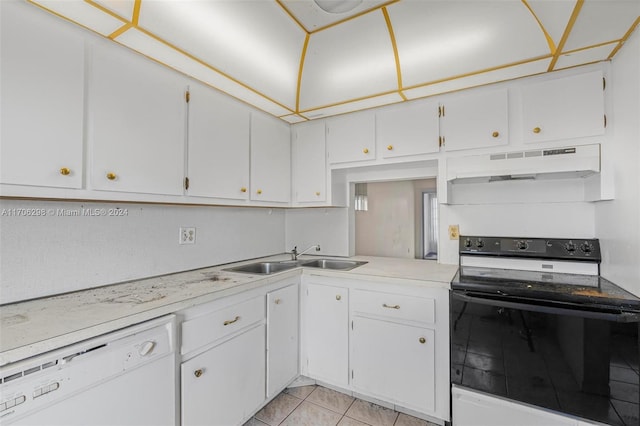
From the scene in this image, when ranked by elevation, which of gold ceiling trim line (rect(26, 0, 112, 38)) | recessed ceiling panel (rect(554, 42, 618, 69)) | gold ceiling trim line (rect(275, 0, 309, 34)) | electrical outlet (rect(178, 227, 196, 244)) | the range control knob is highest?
gold ceiling trim line (rect(275, 0, 309, 34))

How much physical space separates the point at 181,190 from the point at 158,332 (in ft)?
2.73

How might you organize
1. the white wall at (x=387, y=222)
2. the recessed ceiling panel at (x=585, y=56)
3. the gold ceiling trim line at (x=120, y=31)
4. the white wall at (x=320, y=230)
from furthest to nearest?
1. the white wall at (x=320, y=230)
2. the white wall at (x=387, y=222)
3. the recessed ceiling panel at (x=585, y=56)
4. the gold ceiling trim line at (x=120, y=31)

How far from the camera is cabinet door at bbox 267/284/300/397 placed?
1.87m

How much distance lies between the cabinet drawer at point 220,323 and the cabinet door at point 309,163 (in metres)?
1.10

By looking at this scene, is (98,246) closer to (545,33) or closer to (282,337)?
(282,337)

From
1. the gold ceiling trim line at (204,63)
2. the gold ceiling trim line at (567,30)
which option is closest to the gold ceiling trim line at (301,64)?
the gold ceiling trim line at (204,63)

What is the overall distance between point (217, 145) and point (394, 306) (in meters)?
1.61

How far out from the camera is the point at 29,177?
44.1 inches

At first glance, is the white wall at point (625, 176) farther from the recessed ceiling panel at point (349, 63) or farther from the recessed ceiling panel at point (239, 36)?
the recessed ceiling panel at point (239, 36)

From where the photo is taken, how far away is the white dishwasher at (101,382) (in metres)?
0.86

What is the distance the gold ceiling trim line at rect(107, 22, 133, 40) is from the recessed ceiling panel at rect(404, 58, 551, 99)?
165cm

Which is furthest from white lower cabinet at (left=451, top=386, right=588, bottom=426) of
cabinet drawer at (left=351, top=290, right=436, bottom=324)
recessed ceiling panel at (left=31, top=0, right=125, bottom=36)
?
recessed ceiling panel at (left=31, top=0, right=125, bottom=36)

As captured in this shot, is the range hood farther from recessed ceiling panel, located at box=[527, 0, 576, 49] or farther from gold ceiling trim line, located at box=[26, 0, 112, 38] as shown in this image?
gold ceiling trim line, located at box=[26, 0, 112, 38]

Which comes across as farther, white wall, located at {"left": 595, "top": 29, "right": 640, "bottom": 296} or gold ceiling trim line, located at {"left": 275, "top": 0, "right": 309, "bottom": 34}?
gold ceiling trim line, located at {"left": 275, "top": 0, "right": 309, "bottom": 34}
